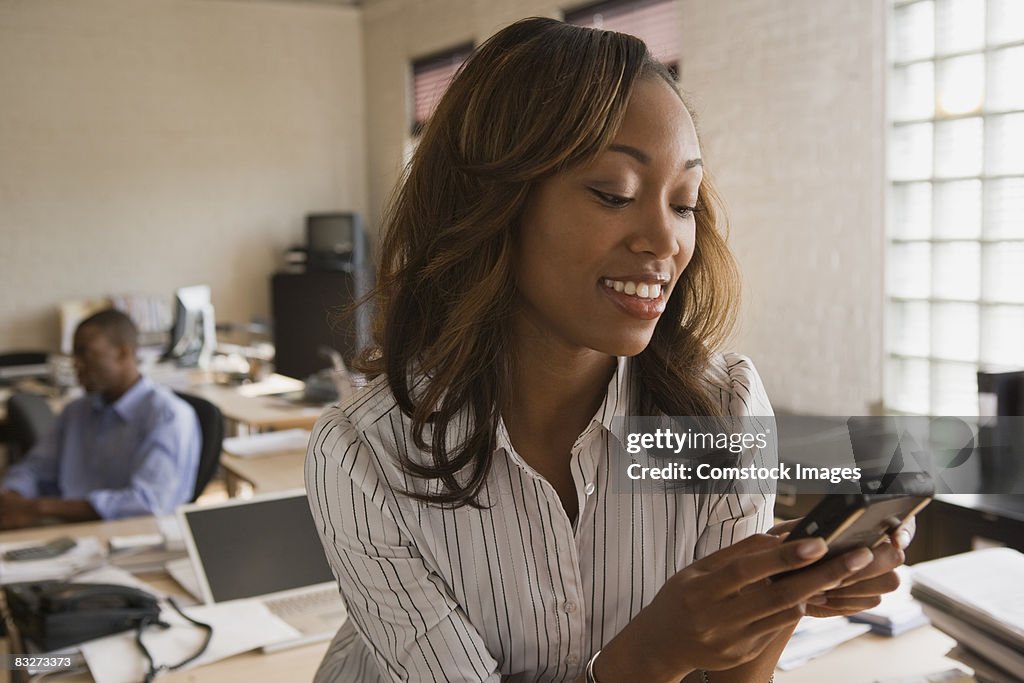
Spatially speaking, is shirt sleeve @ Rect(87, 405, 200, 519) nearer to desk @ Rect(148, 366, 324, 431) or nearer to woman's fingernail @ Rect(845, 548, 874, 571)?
desk @ Rect(148, 366, 324, 431)

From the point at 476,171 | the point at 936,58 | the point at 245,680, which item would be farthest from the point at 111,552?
the point at 936,58

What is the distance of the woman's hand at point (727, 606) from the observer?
838 mm

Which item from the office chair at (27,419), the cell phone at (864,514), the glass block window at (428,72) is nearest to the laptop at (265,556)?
the cell phone at (864,514)

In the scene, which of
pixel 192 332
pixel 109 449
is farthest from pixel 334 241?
pixel 109 449

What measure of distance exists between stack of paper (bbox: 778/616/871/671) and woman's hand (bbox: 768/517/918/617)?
0.55 m

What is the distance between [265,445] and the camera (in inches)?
138

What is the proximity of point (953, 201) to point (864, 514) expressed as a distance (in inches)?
147

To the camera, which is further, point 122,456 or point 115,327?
point 115,327

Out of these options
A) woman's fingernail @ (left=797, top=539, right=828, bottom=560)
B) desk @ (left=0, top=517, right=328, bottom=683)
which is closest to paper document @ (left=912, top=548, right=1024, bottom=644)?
woman's fingernail @ (left=797, top=539, right=828, bottom=560)

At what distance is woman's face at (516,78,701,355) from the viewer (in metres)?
1.08

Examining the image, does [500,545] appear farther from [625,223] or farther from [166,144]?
[166,144]

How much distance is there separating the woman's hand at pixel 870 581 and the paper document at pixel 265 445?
8.73 ft

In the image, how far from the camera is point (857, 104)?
14.4 ft

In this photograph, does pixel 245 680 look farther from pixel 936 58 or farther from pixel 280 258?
pixel 280 258
